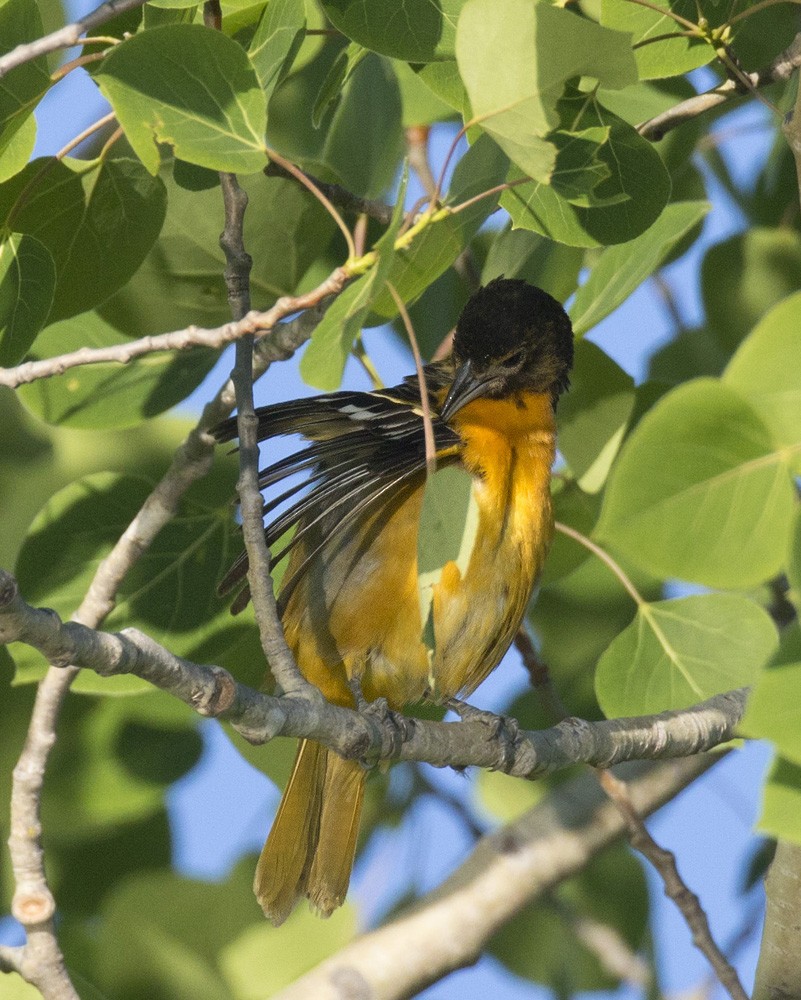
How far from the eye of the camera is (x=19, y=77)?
2316mm

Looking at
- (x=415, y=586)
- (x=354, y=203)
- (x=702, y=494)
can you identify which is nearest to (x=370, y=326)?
(x=354, y=203)

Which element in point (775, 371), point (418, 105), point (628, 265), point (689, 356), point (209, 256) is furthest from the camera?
point (689, 356)

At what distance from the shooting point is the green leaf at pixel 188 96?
2068 millimetres

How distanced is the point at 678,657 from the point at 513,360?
1.31 meters

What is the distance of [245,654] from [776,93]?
2.25m

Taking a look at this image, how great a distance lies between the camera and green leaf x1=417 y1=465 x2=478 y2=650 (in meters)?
2.02

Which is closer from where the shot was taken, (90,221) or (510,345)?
(90,221)

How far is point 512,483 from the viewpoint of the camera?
12.3 ft

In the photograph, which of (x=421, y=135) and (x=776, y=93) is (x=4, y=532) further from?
(x=776, y=93)

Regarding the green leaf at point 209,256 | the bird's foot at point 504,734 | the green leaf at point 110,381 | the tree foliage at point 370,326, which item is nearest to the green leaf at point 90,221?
the tree foliage at point 370,326

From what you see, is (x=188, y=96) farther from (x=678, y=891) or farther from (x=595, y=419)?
(x=678, y=891)

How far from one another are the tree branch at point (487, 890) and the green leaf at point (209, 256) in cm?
182

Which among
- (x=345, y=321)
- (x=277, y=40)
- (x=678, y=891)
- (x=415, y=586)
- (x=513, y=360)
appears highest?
(x=277, y=40)

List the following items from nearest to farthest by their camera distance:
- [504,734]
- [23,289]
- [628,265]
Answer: [23,289] < [504,734] < [628,265]
